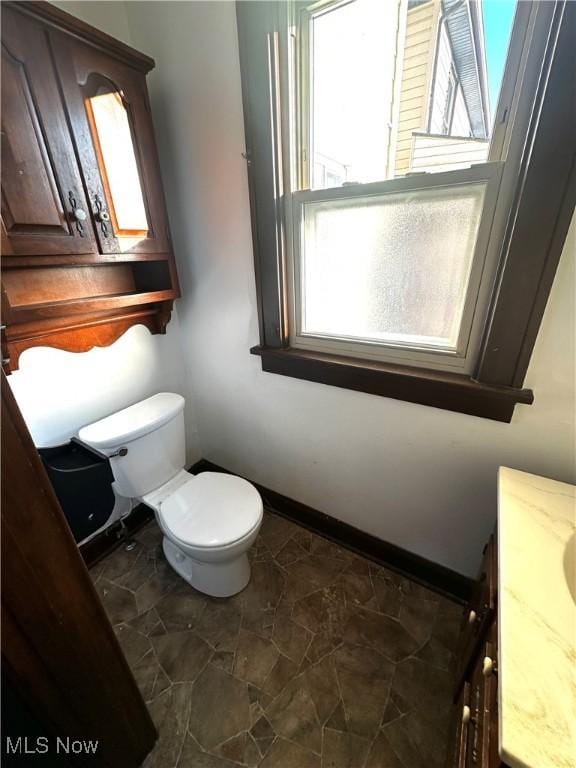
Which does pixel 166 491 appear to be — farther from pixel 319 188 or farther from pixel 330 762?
pixel 319 188

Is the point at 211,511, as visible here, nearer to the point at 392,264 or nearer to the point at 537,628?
the point at 537,628

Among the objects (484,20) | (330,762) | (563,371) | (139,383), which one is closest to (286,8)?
(484,20)

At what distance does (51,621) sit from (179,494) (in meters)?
0.73

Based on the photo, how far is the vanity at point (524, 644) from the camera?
45 centimetres

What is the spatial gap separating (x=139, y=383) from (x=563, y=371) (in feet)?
5.39

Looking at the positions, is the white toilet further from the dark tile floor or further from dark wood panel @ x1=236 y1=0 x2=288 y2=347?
dark wood panel @ x1=236 y1=0 x2=288 y2=347

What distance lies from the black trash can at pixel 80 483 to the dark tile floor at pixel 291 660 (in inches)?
15.9

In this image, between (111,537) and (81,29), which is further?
(111,537)

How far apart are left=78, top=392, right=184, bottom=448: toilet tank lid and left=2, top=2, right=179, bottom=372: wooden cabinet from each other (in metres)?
0.32

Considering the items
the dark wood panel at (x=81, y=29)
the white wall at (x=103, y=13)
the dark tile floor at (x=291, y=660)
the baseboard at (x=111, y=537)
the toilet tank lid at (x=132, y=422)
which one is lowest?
the dark tile floor at (x=291, y=660)

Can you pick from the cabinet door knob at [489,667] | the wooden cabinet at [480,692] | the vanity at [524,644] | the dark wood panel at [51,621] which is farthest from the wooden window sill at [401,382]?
the dark wood panel at [51,621]

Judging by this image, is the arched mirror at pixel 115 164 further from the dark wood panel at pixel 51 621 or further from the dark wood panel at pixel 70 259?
the dark wood panel at pixel 51 621

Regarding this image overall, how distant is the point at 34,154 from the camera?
935mm

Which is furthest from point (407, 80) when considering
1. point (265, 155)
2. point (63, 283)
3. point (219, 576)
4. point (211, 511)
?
point (219, 576)
